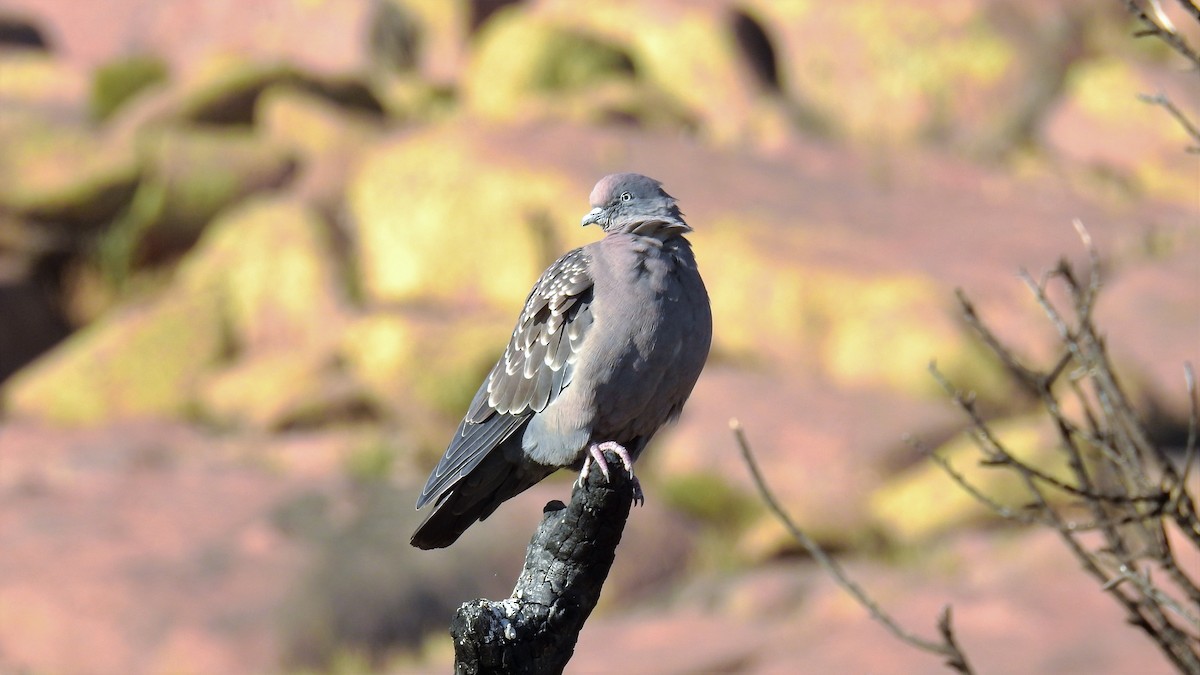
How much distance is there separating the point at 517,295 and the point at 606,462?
10704 mm

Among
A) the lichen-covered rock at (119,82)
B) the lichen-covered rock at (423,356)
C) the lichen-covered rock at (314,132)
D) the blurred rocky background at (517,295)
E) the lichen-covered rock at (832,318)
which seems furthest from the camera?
the lichen-covered rock at (119,82)

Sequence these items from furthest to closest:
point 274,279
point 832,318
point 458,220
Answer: point 274,279 → point 458,220 → point 832,318

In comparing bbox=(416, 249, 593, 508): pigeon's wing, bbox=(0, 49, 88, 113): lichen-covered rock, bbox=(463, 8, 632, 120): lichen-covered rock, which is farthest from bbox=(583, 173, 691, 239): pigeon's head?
bbox=(0, 49, 88, 113): lichen-covered rock

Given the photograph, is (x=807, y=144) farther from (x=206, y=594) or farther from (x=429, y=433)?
(x=206, y=594)

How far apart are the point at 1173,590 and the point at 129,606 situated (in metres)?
6.81

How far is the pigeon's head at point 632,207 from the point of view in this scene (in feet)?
11.9

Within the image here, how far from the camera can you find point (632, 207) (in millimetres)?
3672

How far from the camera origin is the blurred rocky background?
10.0 metres

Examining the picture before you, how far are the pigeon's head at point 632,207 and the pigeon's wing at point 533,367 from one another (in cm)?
11

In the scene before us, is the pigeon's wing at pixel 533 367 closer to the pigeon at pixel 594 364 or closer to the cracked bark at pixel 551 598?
the pigeon at pixel 594 364

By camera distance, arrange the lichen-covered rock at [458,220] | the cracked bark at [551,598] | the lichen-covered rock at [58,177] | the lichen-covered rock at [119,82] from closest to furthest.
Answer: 1. the cracked bark at [551,598]
2. the lichen-covered rock at [458,220]
3. the lichen-covered rock at [58,177]
4. the lichen-covered rock at [119,82]

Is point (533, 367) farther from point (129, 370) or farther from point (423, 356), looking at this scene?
point (129, 370)

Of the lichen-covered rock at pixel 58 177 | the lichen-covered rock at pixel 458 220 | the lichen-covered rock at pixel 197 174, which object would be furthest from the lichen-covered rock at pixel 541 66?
the lichen-covered rock at pixel 58 177

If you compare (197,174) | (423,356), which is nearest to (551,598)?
(423,356)
